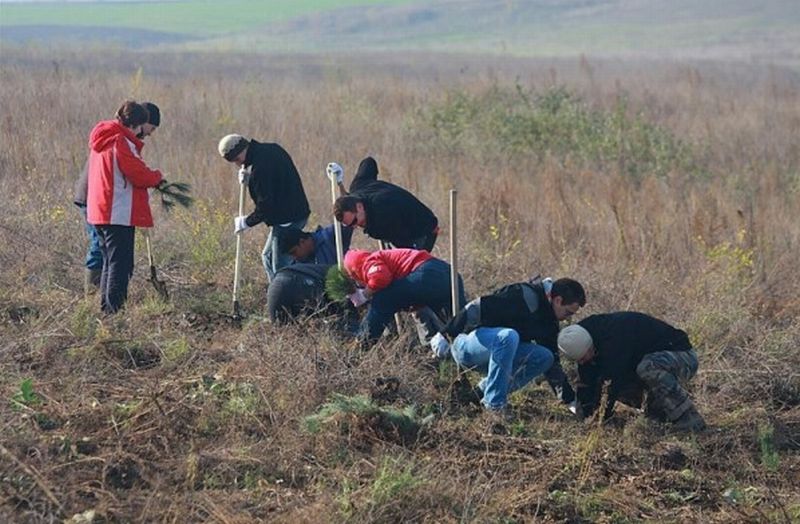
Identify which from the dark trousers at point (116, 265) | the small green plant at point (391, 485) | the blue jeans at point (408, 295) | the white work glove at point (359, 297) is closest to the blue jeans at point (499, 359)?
the blue jeans at point (408, 295)

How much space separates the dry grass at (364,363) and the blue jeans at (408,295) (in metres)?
0.19

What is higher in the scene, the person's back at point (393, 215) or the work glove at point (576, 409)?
the person's back at point (393, 215)

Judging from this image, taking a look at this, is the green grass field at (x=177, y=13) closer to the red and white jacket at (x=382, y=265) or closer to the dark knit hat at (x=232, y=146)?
the dark knit hat at (x=232, y=146)

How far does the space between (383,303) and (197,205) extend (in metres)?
4.45

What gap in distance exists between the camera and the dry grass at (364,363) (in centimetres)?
600

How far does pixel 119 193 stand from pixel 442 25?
73113 mm

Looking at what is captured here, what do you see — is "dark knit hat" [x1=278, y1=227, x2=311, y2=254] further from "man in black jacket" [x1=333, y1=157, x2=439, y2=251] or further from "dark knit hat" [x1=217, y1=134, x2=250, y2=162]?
"dark knit hat" [x1=217, y1=134, x2=250, y2=162]

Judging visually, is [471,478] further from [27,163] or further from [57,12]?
[57,12]

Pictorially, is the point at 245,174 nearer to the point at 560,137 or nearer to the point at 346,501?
the point at 346,501

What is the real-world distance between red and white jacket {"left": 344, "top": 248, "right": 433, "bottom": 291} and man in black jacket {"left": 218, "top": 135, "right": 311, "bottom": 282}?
1243 mm

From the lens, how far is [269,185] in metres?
8.99

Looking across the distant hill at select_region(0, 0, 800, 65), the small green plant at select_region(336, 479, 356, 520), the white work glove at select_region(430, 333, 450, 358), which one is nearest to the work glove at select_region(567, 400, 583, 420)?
the white work glove at select_region(430, 333, 450, 358)

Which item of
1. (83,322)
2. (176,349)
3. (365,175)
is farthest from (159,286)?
(365,175)

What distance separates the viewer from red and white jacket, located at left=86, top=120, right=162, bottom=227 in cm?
859
